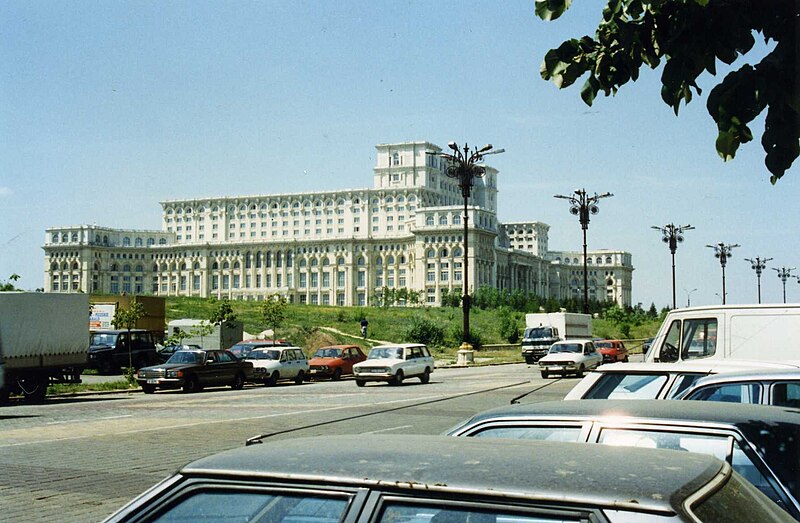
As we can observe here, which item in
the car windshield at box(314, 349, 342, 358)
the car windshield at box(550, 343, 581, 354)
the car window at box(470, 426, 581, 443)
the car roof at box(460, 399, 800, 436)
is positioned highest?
the car roof at box(460, 399, 800, 436)

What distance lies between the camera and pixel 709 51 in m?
5.69

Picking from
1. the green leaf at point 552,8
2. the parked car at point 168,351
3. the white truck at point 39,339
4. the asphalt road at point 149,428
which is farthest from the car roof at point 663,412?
the parked car at point 168,351

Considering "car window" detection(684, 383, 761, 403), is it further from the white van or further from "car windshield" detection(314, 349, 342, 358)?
"car windshield" detection(314, 349, 342, 358)

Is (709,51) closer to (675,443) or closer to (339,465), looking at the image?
(675,443)

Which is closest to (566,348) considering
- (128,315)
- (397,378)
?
(397,378)

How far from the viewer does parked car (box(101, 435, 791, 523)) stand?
2.36m

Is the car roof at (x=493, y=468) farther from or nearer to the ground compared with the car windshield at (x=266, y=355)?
farther from the ground

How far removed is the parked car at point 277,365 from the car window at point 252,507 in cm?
3267

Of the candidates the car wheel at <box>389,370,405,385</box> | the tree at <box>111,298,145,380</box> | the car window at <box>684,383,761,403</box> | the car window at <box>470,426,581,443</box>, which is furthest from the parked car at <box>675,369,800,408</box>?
the tree at <box>111,298,145,380</box>

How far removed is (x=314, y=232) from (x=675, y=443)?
19531 cm

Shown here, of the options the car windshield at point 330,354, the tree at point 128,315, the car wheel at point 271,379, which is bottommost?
the car wheel at point 271,379

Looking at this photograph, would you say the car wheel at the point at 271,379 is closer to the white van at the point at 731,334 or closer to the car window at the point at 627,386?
the white van at the point at 731,334

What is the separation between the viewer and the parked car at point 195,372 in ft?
100

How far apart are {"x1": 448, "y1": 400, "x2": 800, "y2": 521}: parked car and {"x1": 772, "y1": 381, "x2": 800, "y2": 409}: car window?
1514 mm
